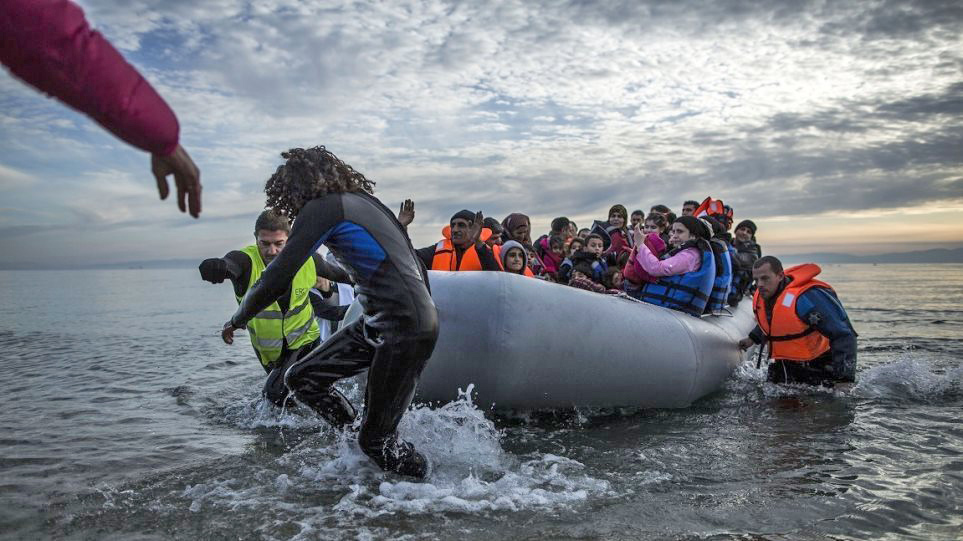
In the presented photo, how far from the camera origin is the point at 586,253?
8.47 meters

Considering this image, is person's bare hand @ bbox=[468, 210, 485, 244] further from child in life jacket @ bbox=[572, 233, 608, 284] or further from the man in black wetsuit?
the man in black wetsuit

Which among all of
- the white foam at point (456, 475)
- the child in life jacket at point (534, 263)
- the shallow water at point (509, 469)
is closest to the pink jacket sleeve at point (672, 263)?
the shallow water at point (509, 469)

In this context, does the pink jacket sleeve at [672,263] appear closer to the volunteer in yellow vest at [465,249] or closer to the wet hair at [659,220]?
the volunteer in yellow vest at [465,249]

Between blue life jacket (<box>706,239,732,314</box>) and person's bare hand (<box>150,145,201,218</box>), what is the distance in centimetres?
564

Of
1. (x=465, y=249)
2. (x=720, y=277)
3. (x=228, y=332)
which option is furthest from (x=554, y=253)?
(x=228, y=332)

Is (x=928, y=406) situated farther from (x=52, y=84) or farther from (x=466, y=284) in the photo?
(x=52, y=84)

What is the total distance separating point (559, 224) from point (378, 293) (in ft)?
23.6

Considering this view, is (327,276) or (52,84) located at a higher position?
(52,84)

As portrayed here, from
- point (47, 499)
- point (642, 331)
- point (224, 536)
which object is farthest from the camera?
point (642, 331)

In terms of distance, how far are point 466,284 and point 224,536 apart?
2384 millimetres

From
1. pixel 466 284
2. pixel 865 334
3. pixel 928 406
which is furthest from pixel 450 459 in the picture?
pixel 865 334

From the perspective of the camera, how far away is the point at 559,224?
10.3m

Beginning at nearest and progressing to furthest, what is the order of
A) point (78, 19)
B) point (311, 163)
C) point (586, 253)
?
point (78, 19)
point (311, 163)
point (586, 253)

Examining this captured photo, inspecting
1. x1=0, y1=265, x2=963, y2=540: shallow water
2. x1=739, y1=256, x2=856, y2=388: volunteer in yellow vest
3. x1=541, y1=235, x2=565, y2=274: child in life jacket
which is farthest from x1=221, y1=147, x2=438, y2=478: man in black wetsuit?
x1=541, y1=235, x2=565, y2=274: child in life jacket
